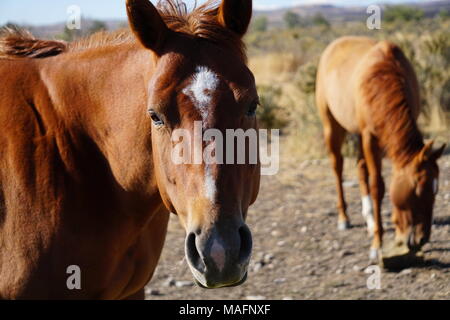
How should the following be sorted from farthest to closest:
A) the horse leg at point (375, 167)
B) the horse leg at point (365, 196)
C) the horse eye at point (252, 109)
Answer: the horse leg at point (365, 196) → the horse leg at point (375, 167) → the horse eye at point (252, 109)

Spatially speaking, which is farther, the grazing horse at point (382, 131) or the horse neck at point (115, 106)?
the grazing horse at point (382, 131)

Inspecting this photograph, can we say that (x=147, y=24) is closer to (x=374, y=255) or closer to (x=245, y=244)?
(x=245, y=244)

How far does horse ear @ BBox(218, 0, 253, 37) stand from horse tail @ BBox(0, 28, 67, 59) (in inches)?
36.0

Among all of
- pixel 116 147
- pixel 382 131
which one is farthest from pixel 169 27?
pixel 382 131

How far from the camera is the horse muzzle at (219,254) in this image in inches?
76.2

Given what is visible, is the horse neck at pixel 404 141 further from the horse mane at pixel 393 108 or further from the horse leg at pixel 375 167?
the horse leg at pixel 375 167

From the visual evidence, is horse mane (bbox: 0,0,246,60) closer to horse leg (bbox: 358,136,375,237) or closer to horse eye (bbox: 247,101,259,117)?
horse eye (bbox: 247,101,259,117)

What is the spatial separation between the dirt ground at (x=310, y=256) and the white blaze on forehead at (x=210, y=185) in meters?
2.84

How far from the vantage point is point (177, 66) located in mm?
2199

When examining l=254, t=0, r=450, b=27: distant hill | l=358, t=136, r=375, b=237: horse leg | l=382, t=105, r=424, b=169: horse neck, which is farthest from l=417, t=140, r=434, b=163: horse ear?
l=254, t=0, r=450, b=27: distant hill

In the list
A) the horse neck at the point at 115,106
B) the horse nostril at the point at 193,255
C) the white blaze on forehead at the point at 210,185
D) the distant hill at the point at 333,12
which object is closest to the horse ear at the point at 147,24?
the horse neck at the point at 115,106

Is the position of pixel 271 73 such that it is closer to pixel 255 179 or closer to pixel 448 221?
pixel 448 221

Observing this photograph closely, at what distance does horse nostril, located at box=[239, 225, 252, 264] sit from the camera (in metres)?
1.99

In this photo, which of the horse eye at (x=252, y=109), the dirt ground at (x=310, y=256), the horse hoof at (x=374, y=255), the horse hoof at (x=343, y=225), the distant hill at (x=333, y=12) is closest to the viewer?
the horse eye at (x=252, y=109)
